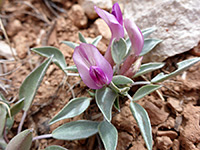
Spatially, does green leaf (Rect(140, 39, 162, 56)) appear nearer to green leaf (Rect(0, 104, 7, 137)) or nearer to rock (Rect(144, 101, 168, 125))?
rock (Rect(144, 101, 168, 125))

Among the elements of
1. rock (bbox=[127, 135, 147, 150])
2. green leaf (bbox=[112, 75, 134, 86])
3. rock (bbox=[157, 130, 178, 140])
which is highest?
green leaf (bbox=[112, 75, 134, 86])

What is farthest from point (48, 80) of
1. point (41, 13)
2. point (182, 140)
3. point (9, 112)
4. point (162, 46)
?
point (182, 140)

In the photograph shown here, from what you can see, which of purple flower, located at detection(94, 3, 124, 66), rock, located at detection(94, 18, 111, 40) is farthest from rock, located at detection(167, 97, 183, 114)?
rock, located at detection(94, 18, 111, 40)

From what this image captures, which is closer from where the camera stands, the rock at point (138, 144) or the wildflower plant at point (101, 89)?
the wildflower plant at point (101, 89)

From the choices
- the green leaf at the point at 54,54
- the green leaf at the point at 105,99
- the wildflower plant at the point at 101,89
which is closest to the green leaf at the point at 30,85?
the wildflower plant at the point at 101,89

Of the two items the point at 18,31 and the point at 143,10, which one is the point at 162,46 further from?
the point at 18,31

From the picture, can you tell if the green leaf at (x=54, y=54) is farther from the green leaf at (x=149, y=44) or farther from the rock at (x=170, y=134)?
the rock at (x=170, y=134)
